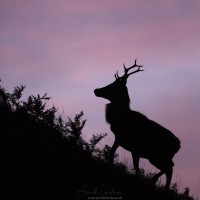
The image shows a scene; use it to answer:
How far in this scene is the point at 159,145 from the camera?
12398mm

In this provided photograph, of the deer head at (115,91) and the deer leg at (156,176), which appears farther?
the deer head at (115,91)

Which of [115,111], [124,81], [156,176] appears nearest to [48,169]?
[156,176]

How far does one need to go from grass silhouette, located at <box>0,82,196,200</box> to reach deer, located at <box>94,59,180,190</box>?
1972 mm

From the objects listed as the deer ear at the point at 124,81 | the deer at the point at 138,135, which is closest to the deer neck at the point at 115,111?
the deer at the point at 138,135

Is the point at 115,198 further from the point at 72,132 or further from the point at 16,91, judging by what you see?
the point at 16,91

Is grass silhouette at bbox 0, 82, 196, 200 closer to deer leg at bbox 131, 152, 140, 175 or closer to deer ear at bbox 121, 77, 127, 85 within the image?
deer leg at bbox 131, 152, 140, 175

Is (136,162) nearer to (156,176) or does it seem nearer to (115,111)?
(156,176)

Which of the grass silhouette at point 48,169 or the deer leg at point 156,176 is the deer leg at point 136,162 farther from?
the grass silhouette at point 48,169

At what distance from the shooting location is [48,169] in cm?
654

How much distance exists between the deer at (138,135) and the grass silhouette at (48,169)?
1.97 metres

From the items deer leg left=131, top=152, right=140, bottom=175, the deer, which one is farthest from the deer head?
deer leg left=131, top=152, right=140, bottom=175

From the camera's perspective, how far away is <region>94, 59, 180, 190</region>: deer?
11922mm

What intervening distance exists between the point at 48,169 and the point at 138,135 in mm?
5878

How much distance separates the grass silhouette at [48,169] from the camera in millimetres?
5691
